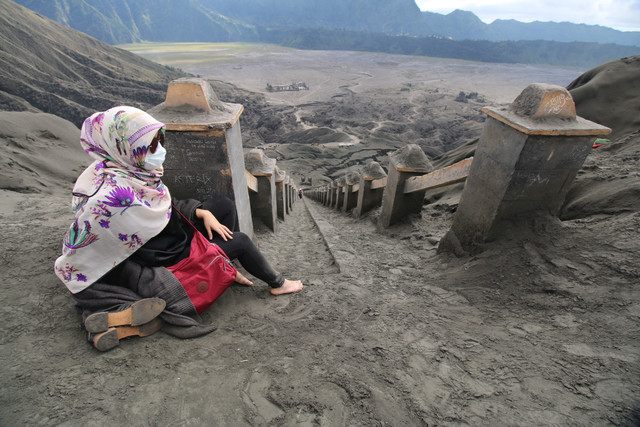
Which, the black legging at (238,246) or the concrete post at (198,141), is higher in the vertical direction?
the concrete post at (198,141)

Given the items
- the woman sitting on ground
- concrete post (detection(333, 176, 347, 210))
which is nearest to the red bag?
the woman sitting on ground

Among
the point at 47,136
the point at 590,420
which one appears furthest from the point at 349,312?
the point at 47,136

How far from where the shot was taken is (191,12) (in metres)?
118

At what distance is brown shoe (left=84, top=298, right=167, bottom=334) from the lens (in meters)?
1.68

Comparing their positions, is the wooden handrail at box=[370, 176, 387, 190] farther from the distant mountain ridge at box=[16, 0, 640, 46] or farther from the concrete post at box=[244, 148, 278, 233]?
the distant mountain ridge at box=[16, 0, 640, 46]

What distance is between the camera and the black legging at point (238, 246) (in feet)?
7.87

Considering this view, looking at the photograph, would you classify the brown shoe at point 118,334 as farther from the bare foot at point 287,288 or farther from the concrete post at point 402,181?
the concrete post at point 402,181

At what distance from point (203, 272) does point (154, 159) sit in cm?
76

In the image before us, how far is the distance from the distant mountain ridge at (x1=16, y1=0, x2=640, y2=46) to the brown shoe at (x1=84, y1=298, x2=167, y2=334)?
112 m

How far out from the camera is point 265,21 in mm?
143500

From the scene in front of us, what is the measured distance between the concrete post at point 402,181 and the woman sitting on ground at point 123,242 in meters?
3.04

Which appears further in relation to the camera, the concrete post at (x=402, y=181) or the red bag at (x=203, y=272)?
the concrete post at (x=402, y=181)

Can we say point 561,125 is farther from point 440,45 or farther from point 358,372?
point 440,45

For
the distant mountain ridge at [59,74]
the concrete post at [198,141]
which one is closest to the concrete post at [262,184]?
the concrete post at [198,141]
